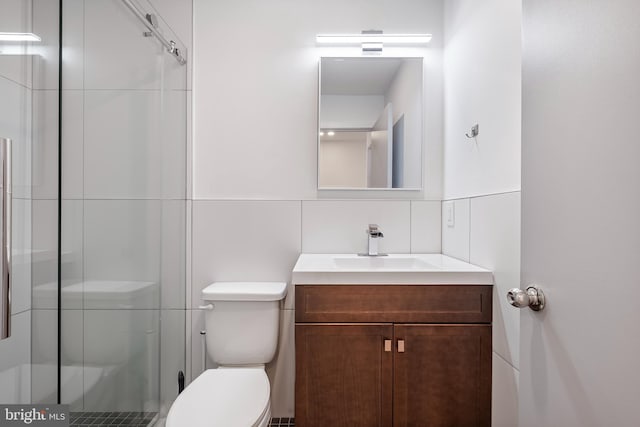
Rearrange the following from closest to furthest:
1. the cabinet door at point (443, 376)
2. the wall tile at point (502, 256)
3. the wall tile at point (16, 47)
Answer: the wall tile at point (16, 47) < the wall tile at point (502, 256) < the cabinet door at point (443, 376)

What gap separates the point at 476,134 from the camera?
151 cm

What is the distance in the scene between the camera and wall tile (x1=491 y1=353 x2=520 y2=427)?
1223 mm

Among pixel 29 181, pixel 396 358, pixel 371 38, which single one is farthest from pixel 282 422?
pixel 371 38

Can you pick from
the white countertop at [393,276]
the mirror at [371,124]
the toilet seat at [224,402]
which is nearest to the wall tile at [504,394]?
the white countertop at [393,276]

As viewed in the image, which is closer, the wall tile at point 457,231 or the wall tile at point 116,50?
the wall tile at point 116,50

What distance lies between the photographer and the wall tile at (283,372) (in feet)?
6.18

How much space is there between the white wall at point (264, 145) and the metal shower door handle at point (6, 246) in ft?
3.54

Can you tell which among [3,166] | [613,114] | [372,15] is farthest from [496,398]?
[372,15]

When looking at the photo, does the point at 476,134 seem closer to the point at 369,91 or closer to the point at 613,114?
the point at 369,91

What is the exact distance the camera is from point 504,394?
4.22ft

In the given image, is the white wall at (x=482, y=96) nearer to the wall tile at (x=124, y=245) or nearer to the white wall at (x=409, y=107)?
the white wall at (x=409, y=107)

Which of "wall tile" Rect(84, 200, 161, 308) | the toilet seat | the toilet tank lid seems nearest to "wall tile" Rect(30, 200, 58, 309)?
"wall tile" Rect(84, 200, 161, 308)

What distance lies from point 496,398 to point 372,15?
6.36 ft

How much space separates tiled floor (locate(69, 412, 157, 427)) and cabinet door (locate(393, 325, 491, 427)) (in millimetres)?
1054
